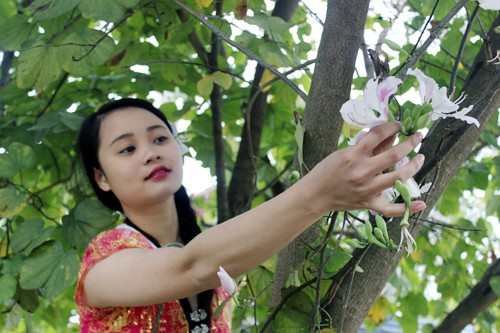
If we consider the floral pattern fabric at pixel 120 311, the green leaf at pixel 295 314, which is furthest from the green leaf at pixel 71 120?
the green leaf at pixel 295 314

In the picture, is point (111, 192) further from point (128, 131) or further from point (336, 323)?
point (336, 323)

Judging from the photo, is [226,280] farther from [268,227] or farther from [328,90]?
[328,90]

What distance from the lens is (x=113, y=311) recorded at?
122 centimetres

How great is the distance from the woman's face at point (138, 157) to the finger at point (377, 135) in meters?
0.62

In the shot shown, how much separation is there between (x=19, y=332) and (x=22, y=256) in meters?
1.46

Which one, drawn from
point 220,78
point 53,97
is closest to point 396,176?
point 220,78

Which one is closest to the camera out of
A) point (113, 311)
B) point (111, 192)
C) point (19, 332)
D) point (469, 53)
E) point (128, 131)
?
point (113, 311)

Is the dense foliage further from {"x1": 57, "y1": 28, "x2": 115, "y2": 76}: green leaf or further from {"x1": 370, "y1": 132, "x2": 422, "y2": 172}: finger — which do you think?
{"x1": 370, "y1": 132, "x2": 422, "y2": 172}: finger

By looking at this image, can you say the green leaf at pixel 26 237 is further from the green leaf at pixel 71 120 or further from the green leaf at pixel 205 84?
the green leaf at pixel 205 84

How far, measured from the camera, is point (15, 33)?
→ 5.80 ft

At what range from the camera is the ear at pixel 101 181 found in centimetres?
141

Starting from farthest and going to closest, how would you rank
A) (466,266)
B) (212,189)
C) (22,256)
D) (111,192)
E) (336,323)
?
(212,189) < (466,266) < (22,256) < (111,192) < (336,323)

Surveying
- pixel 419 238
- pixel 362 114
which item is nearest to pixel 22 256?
pixel 362 114

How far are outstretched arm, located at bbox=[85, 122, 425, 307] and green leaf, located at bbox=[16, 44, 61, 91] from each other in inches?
24.4
